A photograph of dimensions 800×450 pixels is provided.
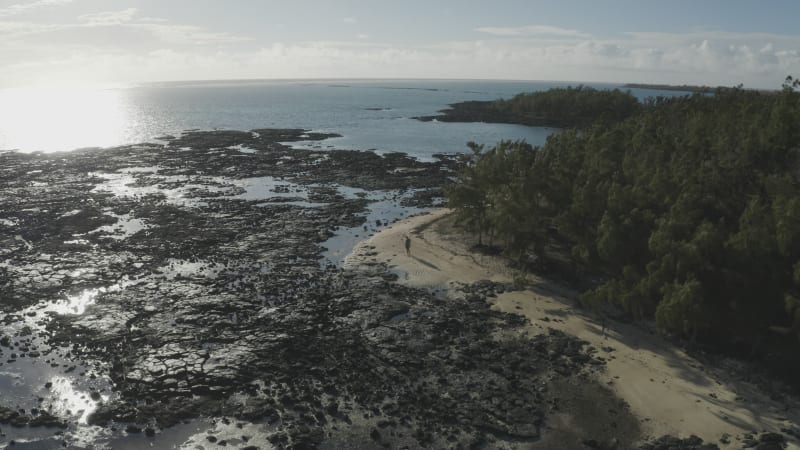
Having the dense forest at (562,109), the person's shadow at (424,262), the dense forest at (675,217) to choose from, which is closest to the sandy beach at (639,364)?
the person's shadow at (424,262)

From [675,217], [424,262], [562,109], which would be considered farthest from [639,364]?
[562,109]

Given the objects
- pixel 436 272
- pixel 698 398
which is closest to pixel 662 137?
pixel 436 272

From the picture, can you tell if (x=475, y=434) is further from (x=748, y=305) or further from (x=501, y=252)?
(x=501, y=252)

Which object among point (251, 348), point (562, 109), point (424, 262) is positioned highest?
point (562, 109)

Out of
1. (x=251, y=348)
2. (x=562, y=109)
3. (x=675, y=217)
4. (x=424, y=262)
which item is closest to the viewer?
(x=675, y=217)

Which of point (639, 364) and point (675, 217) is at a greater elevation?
point (675, 217)

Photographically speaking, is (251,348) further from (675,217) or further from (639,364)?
(675,217)

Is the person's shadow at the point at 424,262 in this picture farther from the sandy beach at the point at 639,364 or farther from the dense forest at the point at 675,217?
the dense forest at the point at 675,217

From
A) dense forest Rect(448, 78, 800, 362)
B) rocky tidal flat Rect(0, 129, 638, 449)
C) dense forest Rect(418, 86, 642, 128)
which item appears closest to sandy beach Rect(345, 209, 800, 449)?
rocky tidal flat Rect(0, 129, 638, 449)
